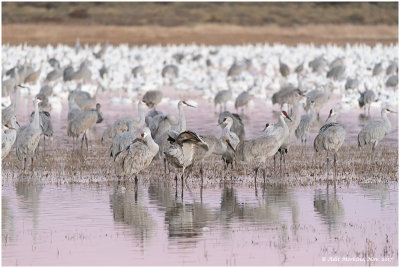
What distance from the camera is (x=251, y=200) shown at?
11109mm

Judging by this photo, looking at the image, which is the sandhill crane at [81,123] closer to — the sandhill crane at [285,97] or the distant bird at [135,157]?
the distant bird at [135,157]

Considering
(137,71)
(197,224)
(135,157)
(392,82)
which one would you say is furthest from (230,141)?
(137,71)

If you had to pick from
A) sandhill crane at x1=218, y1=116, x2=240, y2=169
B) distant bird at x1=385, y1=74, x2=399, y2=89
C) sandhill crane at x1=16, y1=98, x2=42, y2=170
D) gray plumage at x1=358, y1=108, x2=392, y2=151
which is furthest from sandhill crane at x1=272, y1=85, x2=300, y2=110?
sandhill crane at x1=16, y1=98, x2=42, y2=170

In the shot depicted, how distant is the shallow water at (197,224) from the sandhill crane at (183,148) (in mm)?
407

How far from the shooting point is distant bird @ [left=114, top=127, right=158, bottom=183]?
11414mm

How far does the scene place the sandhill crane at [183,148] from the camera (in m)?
11.5

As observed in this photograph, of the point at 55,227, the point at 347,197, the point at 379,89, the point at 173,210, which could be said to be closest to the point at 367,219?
the point at 347,197

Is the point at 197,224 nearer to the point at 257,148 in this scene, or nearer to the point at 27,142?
the point at 257,148

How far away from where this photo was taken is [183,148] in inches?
462

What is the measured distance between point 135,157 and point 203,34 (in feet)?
140

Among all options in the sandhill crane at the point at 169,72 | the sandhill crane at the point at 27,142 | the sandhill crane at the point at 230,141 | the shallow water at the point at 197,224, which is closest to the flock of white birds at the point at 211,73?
the sandhill crane at the point at 169,72

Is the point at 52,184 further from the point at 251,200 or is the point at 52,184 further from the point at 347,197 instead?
the point at 347,197

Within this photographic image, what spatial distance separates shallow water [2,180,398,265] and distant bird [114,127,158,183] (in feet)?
1.08

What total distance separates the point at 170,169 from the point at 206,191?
5.86 feet
